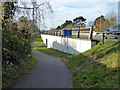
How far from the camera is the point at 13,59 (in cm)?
796

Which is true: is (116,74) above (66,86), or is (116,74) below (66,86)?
above

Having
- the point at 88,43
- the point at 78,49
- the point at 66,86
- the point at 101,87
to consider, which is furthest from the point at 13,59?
the point at 78,49

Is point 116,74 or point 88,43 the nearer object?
point 116,74

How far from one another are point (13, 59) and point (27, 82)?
1897 mm

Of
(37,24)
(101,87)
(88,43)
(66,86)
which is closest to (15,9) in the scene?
(37,24)

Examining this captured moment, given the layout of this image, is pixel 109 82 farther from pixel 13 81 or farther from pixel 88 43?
pixel 88 43

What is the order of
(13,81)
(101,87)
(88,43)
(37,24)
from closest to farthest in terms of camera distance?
(101,87)
(13,81)
(37,24)
(88,43)

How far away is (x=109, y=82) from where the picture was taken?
491 centimetres

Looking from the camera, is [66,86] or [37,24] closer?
[66,86]

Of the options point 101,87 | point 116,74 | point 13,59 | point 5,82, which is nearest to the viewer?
point 101,87

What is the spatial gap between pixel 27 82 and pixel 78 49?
9.34 meters

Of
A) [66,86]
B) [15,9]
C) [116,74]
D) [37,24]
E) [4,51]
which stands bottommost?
[66,86]

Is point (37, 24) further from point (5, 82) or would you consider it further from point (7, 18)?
point (5, 82)

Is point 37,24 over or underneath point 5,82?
over
